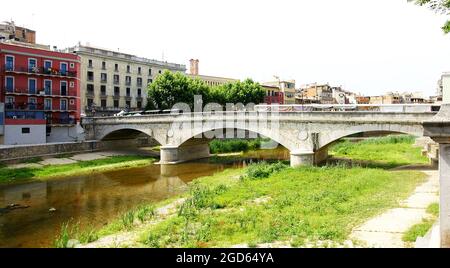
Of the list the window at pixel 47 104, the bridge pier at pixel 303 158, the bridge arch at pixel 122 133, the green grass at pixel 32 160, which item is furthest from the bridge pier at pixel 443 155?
the window at pixel 47 104

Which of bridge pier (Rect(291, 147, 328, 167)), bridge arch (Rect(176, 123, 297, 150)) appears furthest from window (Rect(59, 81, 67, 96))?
bridge pier (Rect(291, 147, 328, 167))

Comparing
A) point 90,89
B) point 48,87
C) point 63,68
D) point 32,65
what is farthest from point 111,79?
point 32,65

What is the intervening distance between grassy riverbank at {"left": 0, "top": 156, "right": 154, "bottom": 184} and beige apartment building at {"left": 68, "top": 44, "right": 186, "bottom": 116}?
80.6 feet

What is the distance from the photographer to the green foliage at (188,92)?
6034cm

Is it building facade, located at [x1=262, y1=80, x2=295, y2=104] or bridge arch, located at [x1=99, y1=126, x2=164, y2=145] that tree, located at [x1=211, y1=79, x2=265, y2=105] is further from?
building facade, located at [x1=262, y1=80, x2=295, y2=104]

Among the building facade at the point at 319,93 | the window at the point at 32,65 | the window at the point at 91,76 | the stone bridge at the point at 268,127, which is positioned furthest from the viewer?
the building facade at the point at 319,93

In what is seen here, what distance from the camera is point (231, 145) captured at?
170 ft

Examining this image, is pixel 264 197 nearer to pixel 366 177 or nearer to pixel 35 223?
pixel 366 177

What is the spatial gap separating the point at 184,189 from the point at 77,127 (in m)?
26.5

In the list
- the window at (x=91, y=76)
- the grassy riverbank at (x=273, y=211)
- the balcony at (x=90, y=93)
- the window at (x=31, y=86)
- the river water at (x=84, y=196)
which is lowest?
the river water at (x=84, y=196)

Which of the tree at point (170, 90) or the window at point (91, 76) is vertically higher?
the window at point (91, 76)

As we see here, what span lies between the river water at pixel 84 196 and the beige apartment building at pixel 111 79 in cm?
2999

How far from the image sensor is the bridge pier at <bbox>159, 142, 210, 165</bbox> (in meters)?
43.4

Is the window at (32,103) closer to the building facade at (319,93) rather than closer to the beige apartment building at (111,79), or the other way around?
the beige apartment building at (111,79)
